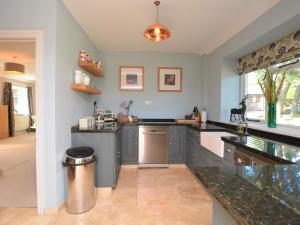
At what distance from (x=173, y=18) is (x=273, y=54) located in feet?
4.53

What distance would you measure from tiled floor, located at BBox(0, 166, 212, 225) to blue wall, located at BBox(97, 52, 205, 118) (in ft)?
5.20

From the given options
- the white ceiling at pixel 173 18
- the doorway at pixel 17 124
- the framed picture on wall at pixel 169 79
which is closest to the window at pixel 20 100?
the doorway at pixel 17 124

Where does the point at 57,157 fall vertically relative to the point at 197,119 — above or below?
below

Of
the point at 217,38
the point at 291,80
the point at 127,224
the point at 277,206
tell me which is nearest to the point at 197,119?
the point at 217,38

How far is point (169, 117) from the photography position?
412 centimetres

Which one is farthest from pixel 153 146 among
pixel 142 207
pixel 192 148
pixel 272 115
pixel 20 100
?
pixel 20 100

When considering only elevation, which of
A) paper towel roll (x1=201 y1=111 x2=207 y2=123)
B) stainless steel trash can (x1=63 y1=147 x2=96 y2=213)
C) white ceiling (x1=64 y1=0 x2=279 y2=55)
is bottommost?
stainless steel trash can (x1=63 y1=147 x2=96 y2=213)

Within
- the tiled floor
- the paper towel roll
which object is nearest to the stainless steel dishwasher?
the tiled floor

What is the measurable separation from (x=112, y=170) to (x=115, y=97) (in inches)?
74.5

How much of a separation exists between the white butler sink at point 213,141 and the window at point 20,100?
7940 mm

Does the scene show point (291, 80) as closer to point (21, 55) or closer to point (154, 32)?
point (154, 32)

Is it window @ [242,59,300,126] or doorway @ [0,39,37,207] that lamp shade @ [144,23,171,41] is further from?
window @ [242,59,300,126]

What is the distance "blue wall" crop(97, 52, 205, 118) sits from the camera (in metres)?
3.97

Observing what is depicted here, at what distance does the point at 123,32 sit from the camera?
2959 mm
